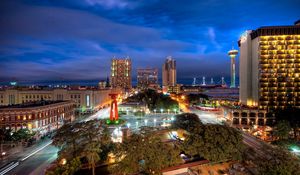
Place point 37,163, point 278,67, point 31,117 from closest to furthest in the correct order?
point 37,163 < point 31,117 < point 278,67

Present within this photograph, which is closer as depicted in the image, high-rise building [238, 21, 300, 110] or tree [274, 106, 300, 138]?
tree [274, 106, 300, 138]

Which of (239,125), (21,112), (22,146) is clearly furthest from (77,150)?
(239,125)

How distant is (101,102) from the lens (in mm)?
125812

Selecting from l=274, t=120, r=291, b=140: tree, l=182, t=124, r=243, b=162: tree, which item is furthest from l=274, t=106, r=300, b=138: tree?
l=182, t=124, r=243, b=162: tree

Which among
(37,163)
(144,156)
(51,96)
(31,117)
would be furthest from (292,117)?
(51,96)

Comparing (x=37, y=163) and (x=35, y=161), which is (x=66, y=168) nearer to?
(x=37, y=163)

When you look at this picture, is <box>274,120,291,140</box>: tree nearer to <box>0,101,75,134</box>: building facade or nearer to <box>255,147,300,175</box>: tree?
<box>255,147,300,175</box>: tree

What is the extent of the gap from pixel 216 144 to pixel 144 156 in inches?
463

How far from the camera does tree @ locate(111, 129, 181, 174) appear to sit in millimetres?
29578

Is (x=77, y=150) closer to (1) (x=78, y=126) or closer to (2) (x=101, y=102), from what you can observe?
(1) (x=78, y=126)

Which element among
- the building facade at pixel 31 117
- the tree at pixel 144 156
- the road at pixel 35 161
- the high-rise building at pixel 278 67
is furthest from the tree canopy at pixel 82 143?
the high-rise building at pixel 278 67

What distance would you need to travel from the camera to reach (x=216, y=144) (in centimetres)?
3534

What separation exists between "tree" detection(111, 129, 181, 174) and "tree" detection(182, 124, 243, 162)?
185 inches

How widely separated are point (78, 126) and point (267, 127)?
59058mm
